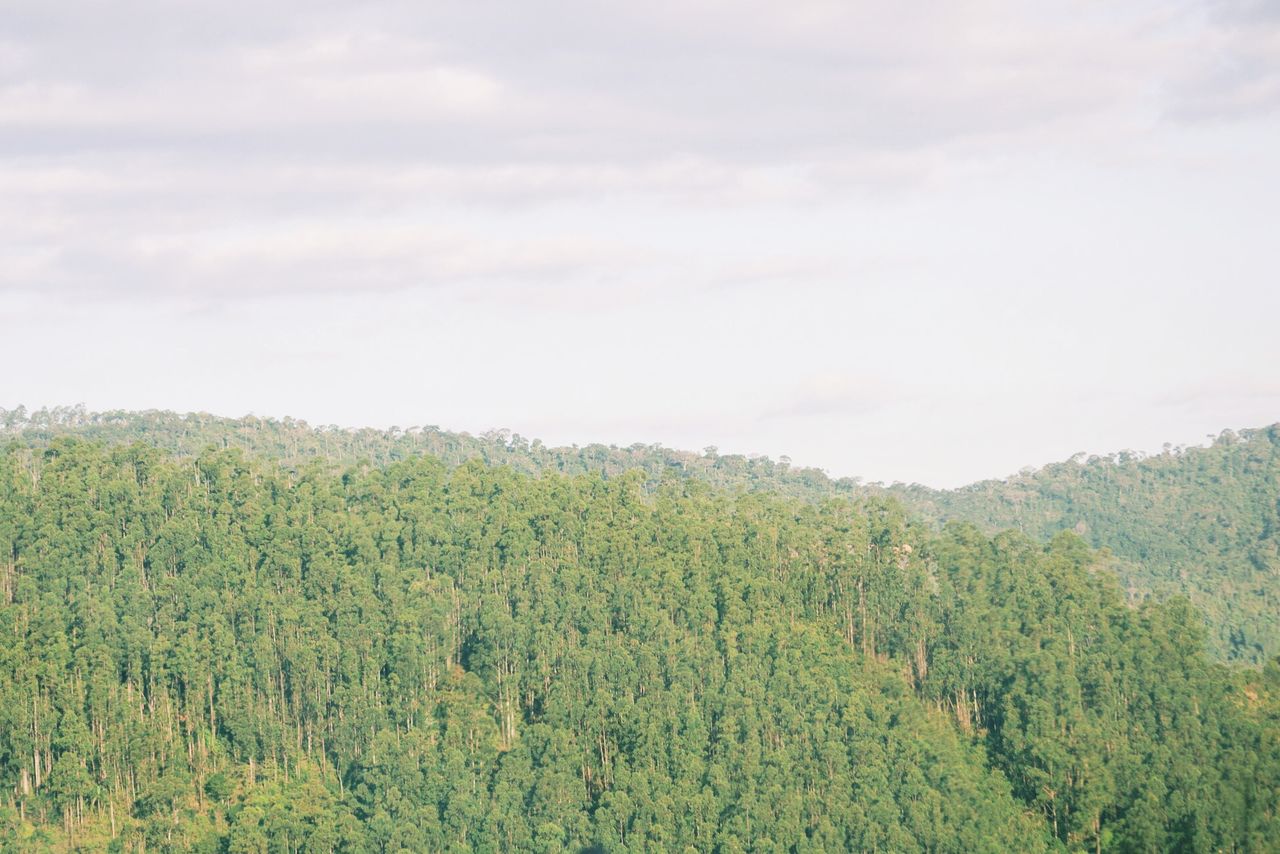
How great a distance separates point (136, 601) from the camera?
232 feet

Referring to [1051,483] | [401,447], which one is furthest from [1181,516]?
[401,447]

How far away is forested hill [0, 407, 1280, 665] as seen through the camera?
108625mm

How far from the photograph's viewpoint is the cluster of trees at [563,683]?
65000 millimetres

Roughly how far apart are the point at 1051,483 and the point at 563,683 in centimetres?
7934

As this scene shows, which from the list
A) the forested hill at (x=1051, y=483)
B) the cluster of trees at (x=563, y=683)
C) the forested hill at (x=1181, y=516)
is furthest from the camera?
the forested hill at (x=1051, y=483)

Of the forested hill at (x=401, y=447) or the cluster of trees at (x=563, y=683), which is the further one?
the forested hill at (x=401, y=447)

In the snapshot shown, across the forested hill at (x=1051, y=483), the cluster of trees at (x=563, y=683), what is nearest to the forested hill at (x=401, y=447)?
the forested hill at (x=1051, y=483)

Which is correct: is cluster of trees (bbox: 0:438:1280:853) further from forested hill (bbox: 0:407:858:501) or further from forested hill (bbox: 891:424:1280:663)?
forested hill (bbox: 0:407:858:501)

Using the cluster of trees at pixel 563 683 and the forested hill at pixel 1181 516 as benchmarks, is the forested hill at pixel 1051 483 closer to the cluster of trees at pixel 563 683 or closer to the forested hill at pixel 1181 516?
the forested hill at pixel 1181 516

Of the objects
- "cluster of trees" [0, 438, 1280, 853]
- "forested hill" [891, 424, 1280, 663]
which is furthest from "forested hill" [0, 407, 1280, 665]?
"cluster of trees" [0, 438, 1280, 853]

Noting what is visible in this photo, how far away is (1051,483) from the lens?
139250 millimetres

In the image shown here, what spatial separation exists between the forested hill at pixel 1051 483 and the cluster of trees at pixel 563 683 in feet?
85.6

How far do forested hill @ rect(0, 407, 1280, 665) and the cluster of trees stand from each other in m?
26.1

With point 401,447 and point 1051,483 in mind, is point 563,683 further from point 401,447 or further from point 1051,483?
point 1051,483
